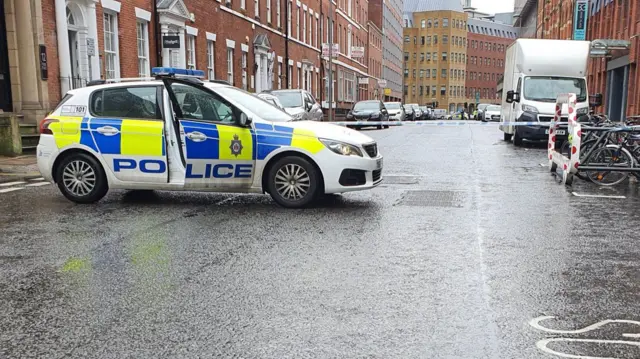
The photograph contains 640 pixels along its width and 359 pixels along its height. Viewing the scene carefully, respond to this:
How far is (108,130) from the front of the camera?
8078mm

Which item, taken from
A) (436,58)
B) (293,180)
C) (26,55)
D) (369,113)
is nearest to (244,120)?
(293,180)

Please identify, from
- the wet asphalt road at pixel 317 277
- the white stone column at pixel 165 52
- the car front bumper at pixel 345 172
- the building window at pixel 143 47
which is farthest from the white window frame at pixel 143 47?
the car front bumper at pixel 345 172

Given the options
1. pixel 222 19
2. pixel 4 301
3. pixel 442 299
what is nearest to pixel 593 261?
pixel 442 299

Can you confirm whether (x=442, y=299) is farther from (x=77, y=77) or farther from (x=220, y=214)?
(x=77, y=77)

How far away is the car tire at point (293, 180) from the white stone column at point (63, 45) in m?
10.9

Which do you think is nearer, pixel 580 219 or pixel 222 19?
pixel 580 219

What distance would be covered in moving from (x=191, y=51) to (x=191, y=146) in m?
17.5

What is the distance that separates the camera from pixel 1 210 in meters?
7.98

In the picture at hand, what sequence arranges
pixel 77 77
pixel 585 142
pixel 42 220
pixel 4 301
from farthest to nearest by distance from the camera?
pixel 77 77, pixel 585 142, pixel 42 220, pixel 4 301

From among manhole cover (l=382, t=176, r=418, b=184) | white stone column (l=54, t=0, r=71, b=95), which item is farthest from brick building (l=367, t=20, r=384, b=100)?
manhole cover (l=382, t=176, r=418, b=184)

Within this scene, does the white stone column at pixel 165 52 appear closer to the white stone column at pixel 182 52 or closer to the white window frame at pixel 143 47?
the white stone column at pixel 182 52

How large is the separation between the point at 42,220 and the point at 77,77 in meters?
11.3

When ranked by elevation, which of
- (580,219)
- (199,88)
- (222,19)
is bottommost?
(580,219)

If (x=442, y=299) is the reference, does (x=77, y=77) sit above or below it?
above
